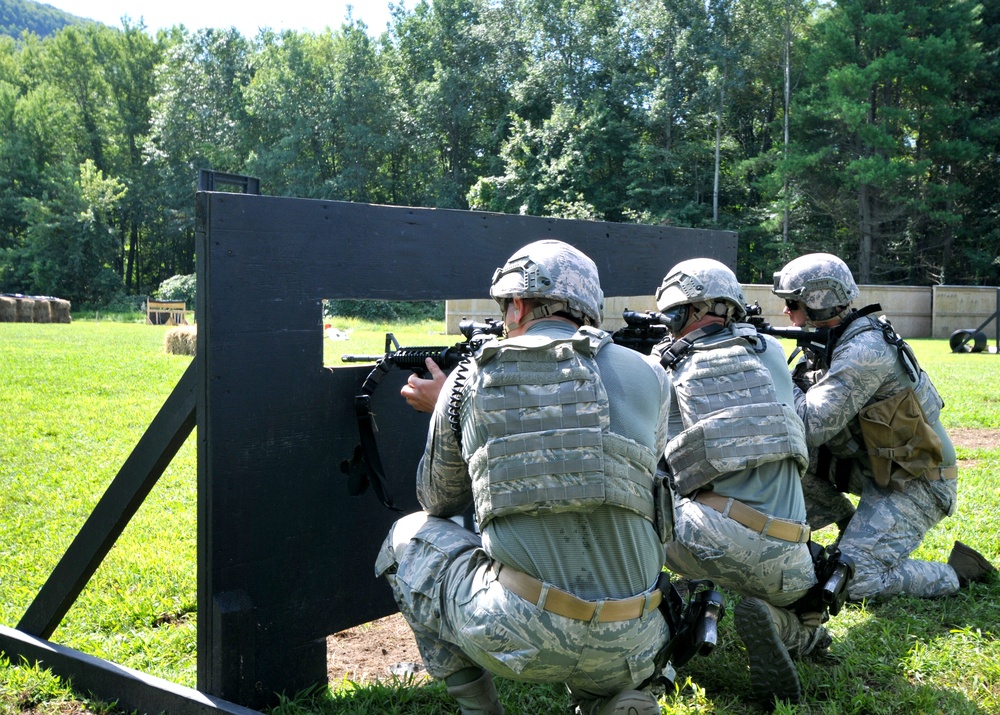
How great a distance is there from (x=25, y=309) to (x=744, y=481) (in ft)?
113

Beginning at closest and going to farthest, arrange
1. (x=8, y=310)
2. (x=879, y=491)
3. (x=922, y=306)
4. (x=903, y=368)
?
(x=903, y=368) < (x=879, y=491) < (x=922, y=306) < (x=8, y=310)

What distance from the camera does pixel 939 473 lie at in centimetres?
506

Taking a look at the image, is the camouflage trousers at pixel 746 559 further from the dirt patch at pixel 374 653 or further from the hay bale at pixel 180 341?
the hay bale at pixel 180 341

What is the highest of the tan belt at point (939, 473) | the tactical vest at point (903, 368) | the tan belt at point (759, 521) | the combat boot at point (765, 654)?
the tactical vest at point (903, 368)

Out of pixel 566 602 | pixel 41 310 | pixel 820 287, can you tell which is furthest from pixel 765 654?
pixel 41 310

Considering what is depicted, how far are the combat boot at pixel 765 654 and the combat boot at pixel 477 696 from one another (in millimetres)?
1047

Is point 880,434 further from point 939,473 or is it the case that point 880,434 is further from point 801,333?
point 801,333

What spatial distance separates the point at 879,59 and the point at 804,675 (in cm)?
3508

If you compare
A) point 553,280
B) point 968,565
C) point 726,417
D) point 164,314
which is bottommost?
Answer: point 164,314

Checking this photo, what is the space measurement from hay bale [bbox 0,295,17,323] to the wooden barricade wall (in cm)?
3275

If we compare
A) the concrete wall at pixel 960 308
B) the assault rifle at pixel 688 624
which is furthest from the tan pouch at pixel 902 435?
the concrete wall at pixel 960 308

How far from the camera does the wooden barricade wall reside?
343cm

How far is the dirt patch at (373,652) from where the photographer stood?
A: 4.16 m

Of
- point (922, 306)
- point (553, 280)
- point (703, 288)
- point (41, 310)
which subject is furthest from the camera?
point (41, 310)
